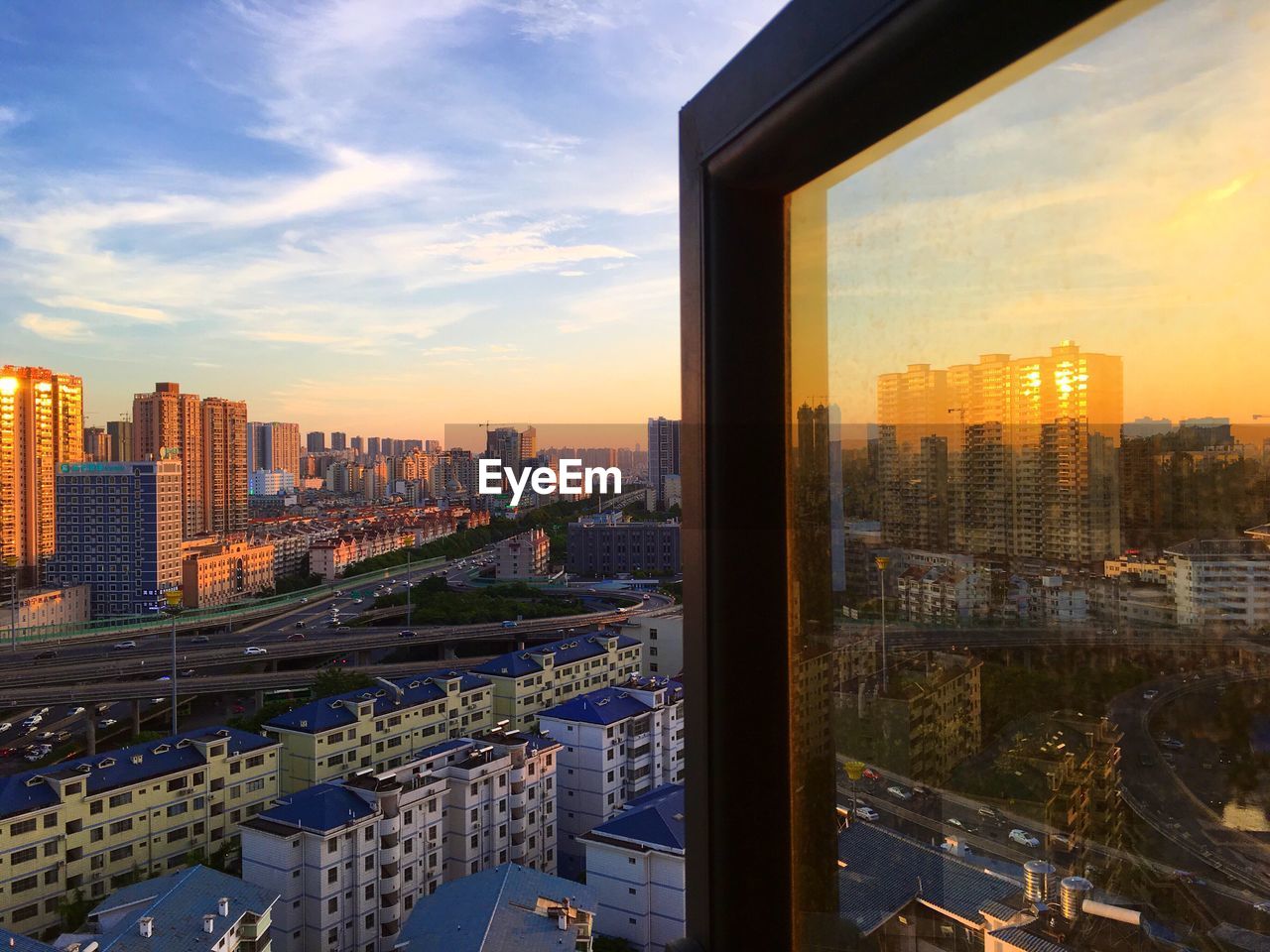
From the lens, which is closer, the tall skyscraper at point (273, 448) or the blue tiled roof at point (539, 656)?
the blue tiled roof at point (539, 656)

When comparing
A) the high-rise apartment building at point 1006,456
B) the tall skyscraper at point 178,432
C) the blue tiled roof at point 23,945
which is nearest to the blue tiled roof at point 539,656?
the blue tiled roof at point 23,945

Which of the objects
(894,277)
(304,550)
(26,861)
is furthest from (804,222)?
(304,550)

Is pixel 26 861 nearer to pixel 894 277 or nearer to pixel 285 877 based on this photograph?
pixel 285 877

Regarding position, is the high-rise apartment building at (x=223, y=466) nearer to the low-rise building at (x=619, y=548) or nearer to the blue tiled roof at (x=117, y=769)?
the low-rise building at (x=619, y=548)

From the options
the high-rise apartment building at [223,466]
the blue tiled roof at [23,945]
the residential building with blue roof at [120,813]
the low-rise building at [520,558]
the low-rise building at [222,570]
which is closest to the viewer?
the blue tiled roof at [23,945]

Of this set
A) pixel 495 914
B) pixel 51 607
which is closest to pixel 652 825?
pixel 495 914

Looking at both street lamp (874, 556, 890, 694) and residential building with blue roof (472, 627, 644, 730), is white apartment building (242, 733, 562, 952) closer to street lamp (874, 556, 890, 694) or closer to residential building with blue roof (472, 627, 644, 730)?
residential building with blue roof (472, 627, 644, 730)

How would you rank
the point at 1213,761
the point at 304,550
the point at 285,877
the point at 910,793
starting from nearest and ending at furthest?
the point at 1213,761 → the point at 910,793 → the point at 285,877 → the point at 304,550

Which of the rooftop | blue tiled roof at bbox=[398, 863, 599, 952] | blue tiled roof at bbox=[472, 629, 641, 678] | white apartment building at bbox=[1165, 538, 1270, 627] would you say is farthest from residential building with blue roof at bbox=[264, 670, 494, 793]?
white apartment building at bbox=[1165, 538, 1270, 627]

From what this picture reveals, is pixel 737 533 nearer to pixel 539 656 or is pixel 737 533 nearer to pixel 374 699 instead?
pixel 374 699
